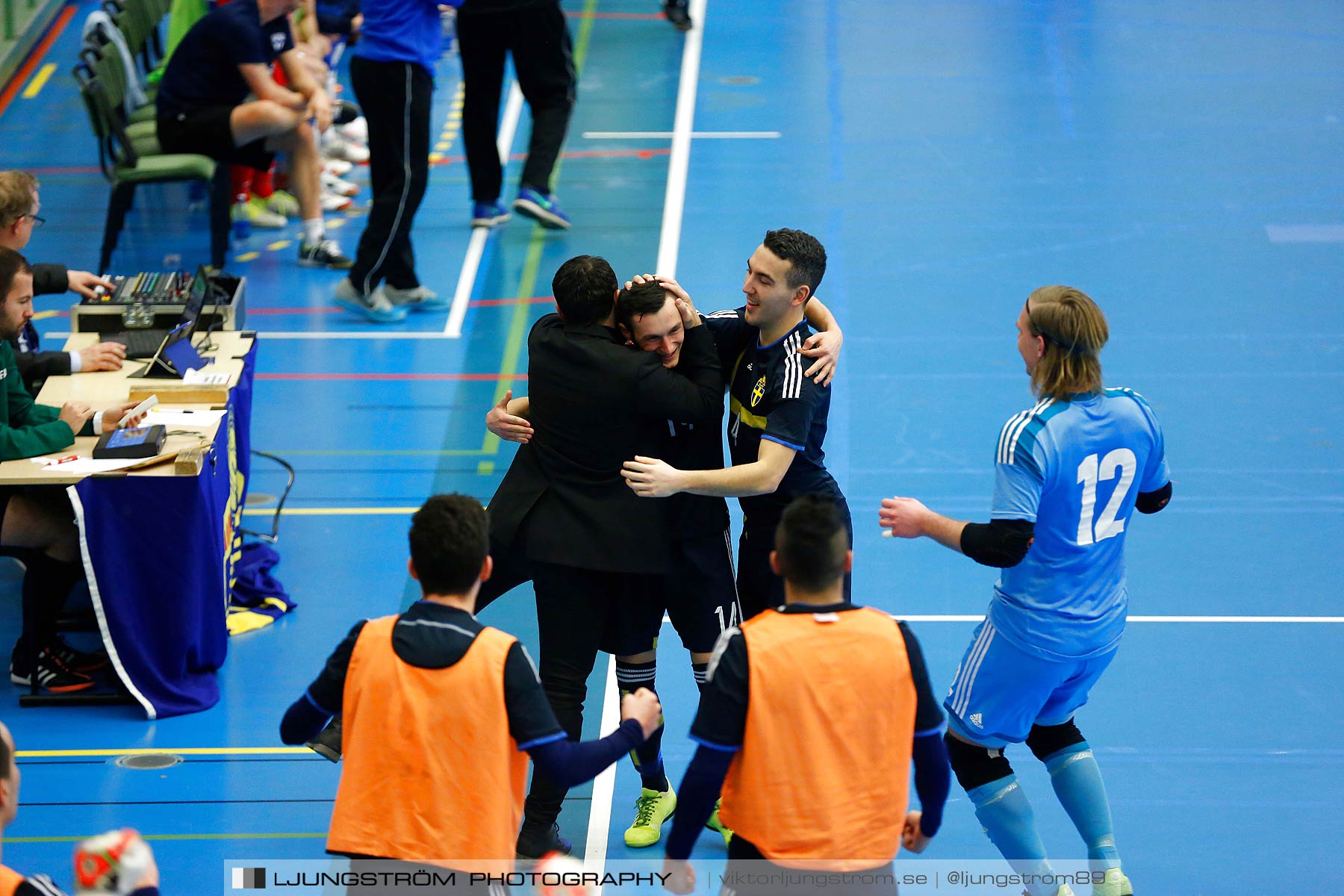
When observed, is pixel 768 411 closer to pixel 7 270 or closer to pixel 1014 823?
pixel 1014 823

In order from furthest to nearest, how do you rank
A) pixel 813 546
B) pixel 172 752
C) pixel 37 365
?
1. pixel 37 365
2. pixel 172 752
3. pixel 813 546

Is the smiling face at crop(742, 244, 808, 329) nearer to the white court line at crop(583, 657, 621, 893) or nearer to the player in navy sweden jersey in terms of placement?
the player in navy sweden jersey

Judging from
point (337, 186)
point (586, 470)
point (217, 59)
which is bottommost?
point (337, 186)

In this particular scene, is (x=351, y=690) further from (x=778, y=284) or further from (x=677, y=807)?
(x=778, y=284)

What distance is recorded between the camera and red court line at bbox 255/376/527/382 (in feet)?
28.8

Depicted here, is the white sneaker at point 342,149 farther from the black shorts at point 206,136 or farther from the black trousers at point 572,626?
the black trousers at point 572,626

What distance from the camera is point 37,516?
19.0 feet

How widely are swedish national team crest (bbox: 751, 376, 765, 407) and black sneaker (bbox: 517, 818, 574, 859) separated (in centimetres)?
152

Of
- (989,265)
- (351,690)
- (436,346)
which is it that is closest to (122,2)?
(436,346)

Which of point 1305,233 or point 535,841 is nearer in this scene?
point 535,841

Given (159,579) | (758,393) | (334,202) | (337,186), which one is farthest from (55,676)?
(337,186)

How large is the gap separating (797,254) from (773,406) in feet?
1.54

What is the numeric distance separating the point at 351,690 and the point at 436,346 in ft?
19.8

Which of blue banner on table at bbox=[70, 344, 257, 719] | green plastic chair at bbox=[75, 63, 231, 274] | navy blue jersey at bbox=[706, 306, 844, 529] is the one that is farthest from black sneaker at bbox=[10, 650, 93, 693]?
green plastic chair at bbox=[75, 63, 231, 274]
